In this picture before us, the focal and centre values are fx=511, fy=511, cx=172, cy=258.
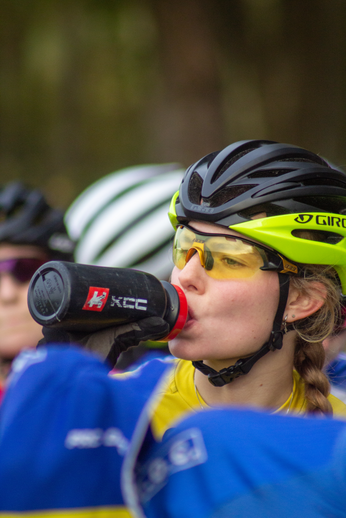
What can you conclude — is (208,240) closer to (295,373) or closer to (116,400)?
(295,373)

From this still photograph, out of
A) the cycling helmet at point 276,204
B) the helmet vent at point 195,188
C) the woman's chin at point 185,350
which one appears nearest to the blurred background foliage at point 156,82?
the cycling helmet at point 276,204

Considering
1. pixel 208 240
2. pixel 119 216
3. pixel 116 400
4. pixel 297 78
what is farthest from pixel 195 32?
pixel 116 400

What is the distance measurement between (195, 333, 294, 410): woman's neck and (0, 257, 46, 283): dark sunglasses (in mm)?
2178

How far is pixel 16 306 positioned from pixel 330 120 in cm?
573

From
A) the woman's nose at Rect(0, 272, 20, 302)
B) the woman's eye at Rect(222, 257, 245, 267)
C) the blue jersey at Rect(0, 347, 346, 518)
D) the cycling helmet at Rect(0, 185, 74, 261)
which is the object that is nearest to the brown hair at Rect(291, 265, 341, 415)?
the woman's eye at Rect(222, 257, 245, 267)

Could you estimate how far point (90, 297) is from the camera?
173cm

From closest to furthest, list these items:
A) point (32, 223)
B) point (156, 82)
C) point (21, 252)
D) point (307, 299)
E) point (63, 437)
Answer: point (63, 437)
point (307, 299)
point (21, 252)
point (32, 223)
point (156, 82)

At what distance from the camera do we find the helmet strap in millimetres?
2359

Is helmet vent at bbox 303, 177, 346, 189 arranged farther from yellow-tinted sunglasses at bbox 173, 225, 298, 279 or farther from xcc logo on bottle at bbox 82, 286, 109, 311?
xcc logo on bottle at bbox 82, 286, 109, 311

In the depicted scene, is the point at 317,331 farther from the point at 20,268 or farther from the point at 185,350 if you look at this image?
the point at 20,268

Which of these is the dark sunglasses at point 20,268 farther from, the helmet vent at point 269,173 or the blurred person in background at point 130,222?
the helmet vent at point 269,173

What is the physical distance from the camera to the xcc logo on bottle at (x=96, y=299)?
5.66 feet

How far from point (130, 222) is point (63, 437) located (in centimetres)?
467

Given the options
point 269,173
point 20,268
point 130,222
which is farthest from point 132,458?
point 130,222
